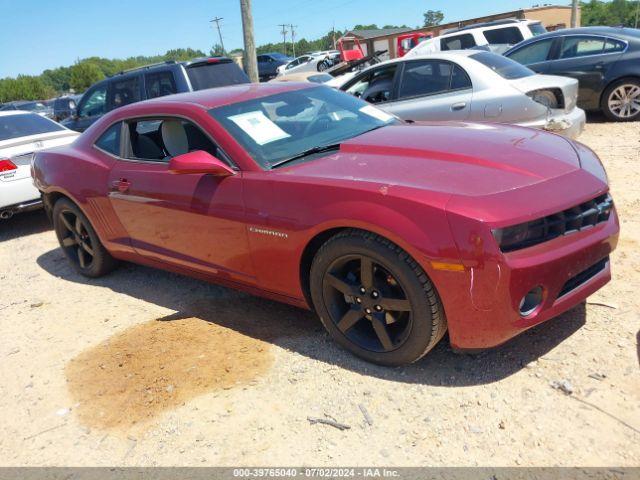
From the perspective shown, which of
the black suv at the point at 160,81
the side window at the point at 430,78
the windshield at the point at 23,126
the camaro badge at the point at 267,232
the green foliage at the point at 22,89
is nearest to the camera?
the camaro badge at the point at 267,232

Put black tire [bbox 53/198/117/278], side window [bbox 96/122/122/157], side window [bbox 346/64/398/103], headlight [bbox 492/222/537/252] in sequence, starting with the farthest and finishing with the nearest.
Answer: side window [bbox 346/64/398/103] → black tire [bbox 53/198/117/278] → side window [bbox 96/122/122/157] → headlight [bbox 492/222/537/252]

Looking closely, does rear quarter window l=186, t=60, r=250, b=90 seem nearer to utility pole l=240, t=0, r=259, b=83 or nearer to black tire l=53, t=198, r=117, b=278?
utility pole l=240, t=0, r=259, b=83

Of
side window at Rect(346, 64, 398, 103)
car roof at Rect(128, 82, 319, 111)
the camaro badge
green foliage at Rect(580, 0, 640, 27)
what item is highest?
car roof at Rect(128, 82, 319, 111)

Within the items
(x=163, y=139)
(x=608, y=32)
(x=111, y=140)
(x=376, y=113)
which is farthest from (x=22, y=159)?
(x=608, y=32)

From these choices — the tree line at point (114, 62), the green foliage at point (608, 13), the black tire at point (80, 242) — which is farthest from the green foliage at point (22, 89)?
the green foliage at point (608, 13)

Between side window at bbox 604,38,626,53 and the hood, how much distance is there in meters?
6.36

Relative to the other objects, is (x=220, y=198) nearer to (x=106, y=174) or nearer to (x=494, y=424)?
(x=106, y=174)

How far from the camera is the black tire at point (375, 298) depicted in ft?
8.79

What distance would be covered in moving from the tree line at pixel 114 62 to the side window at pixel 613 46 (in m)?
24.2

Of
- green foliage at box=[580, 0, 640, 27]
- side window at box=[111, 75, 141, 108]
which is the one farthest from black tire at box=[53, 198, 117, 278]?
green foliage at box=[580, 0, 640, 27]

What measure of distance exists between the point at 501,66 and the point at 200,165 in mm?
5033

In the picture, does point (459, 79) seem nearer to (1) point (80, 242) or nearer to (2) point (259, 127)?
(2) point (259, 127)

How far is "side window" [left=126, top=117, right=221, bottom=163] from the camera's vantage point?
12.4 feet

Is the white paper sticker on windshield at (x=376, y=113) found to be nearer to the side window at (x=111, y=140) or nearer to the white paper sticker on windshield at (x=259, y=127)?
the white paper sticker on windshield at (x=259, y=127)
